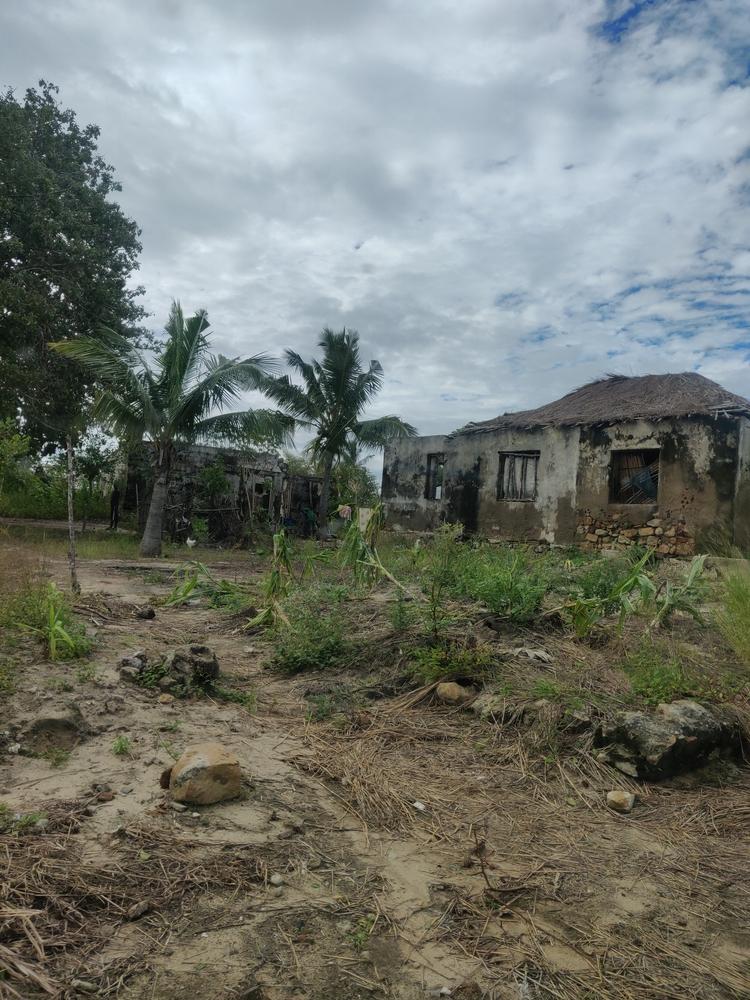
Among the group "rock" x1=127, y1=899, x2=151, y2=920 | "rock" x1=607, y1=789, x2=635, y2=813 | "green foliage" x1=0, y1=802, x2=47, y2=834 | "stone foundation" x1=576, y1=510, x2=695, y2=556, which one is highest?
"stone foundation" x1=576, y1=510, x2=695, y2=556

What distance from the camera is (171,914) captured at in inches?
80.1

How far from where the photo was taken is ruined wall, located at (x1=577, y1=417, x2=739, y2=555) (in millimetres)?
10898

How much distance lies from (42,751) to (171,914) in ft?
4.51

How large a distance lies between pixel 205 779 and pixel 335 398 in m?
15.9

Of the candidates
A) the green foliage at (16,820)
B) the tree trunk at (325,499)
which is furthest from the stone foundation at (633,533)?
the green foliage at (16,820)

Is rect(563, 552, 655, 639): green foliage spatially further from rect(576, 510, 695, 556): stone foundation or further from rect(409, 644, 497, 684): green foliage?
rect(576, 510, 695, 556): stone foundation

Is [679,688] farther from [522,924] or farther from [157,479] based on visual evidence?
[157,479]

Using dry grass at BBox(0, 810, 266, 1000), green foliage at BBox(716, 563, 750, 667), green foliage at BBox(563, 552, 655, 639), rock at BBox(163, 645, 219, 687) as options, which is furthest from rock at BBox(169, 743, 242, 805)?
green foliage at BBox(716, 563, 750, 667)

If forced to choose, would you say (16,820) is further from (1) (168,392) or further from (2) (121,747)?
(1) (168,392)

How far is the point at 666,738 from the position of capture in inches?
132

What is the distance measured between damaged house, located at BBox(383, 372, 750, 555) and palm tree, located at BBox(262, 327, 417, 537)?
2055mm

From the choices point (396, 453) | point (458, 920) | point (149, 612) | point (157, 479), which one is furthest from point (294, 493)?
point (458, 920)

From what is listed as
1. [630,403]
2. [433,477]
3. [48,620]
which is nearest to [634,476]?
[630,403]

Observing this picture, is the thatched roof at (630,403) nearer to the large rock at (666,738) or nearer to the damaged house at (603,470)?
the damaged house at (603,470)
